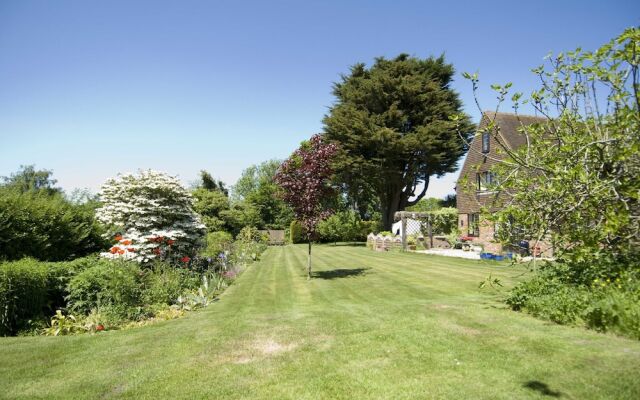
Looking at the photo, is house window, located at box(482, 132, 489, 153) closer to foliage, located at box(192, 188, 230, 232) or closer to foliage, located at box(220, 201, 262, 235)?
foliage, located at box(220, 201, 262, 235)

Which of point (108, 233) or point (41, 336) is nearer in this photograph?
point (41, 336)

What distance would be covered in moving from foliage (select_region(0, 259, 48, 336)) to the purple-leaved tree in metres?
7.55

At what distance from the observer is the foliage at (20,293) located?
289 inches

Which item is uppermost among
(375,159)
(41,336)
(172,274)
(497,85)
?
(375,159)

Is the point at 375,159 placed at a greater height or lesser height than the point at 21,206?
greater

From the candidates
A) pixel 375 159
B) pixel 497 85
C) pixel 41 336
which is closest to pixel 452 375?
pixel 497 85

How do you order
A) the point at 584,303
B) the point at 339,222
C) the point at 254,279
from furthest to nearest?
the point at 339,222 → the point at 254,279 → the point at 584,303

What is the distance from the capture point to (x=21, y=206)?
11234 millimetres

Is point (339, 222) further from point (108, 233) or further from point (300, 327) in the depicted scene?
point (300, 327)

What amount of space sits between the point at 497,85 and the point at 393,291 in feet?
20.6

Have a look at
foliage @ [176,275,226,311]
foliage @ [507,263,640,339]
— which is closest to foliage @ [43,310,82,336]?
foliage @ [176,275,226,311]

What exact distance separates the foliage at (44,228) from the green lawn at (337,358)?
17.1 feet

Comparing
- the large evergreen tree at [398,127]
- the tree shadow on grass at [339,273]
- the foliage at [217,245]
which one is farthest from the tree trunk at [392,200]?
the tree shadow on grass at [339,273]

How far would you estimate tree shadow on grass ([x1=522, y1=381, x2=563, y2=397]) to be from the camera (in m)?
4.25
